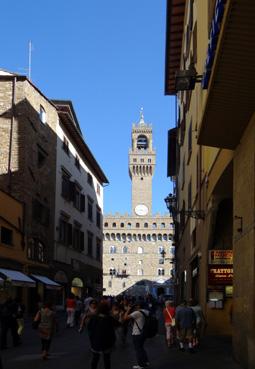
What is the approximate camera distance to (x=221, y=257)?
20.5 metres

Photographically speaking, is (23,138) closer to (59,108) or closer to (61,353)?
(59,108)

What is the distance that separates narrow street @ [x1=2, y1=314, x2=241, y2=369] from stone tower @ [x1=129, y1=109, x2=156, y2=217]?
130m

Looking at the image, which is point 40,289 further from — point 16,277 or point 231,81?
point 231,81

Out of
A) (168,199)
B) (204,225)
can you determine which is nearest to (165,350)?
(204,225)

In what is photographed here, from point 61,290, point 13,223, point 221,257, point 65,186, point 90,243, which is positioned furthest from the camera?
point 90,243

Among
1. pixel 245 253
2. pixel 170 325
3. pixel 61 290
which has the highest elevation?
pixel 245 253

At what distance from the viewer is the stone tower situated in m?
162

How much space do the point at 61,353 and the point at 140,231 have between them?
412ft

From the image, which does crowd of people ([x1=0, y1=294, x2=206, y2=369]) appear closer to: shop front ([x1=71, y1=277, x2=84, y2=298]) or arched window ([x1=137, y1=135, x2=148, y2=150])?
shop front ([x1=71, y1=277, x2=84, y2=298])

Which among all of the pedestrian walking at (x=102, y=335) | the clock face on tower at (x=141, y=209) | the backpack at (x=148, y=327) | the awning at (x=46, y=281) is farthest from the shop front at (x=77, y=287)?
the clock face on tower at (x=141, y=209)

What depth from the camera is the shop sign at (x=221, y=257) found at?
2040 centimetres

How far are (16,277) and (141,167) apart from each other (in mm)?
135485

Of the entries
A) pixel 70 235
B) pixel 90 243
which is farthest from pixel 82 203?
pixel 90 243

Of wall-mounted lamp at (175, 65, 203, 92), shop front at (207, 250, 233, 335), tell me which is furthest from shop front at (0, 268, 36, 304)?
wall-mounted lamp at (175, 65, 203, 92)
